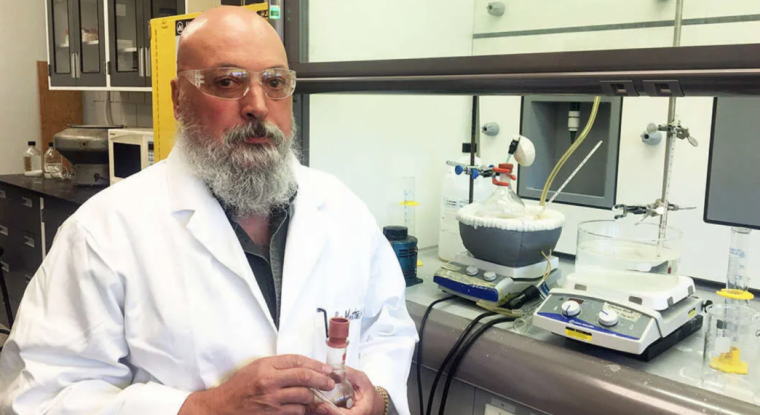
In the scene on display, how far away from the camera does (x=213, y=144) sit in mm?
1052

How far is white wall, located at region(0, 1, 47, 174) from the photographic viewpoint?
385 centimetres

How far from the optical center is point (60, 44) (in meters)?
3.40

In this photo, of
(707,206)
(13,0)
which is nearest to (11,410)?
(707,206)

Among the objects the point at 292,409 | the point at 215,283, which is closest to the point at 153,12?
the point at 215,283

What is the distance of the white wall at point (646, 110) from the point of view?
1110 mm

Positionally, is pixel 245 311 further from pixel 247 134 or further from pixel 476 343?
pixel 476 343

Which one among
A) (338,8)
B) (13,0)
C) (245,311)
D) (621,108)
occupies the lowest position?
(245,311)

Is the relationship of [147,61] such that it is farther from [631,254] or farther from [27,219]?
[631,254]

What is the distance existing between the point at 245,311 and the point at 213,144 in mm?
313

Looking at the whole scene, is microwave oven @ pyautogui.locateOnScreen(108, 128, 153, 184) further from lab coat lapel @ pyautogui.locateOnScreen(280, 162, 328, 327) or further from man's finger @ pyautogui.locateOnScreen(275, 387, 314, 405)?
man's finger @ pyautogui.locateOnScreen(275, 387, 314, 405)

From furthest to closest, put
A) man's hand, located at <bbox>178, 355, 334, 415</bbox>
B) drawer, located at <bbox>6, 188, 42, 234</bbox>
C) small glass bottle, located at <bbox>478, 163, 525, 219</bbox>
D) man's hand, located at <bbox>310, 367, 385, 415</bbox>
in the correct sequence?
drawer, located at <bbox>6, 188, 42, 234</bbox>, small glass bottle, located at <bbox>478, 163, 525, 219</bbox>, man's hand, located at <bbox>310, 367, 385, 415</bbox>, man's hand, located at <bbox>178, 355, 334, 415</bbox>

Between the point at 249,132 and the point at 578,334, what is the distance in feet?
2.32

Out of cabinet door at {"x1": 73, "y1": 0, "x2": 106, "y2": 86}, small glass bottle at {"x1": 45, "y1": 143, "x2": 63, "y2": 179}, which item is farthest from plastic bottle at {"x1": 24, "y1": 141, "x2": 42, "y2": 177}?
cabinet door at {"x1": 73, "y1": 0, "x2": 106, "y2": 86}

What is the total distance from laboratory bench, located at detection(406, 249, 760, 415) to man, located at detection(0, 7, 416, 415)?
122 mm
